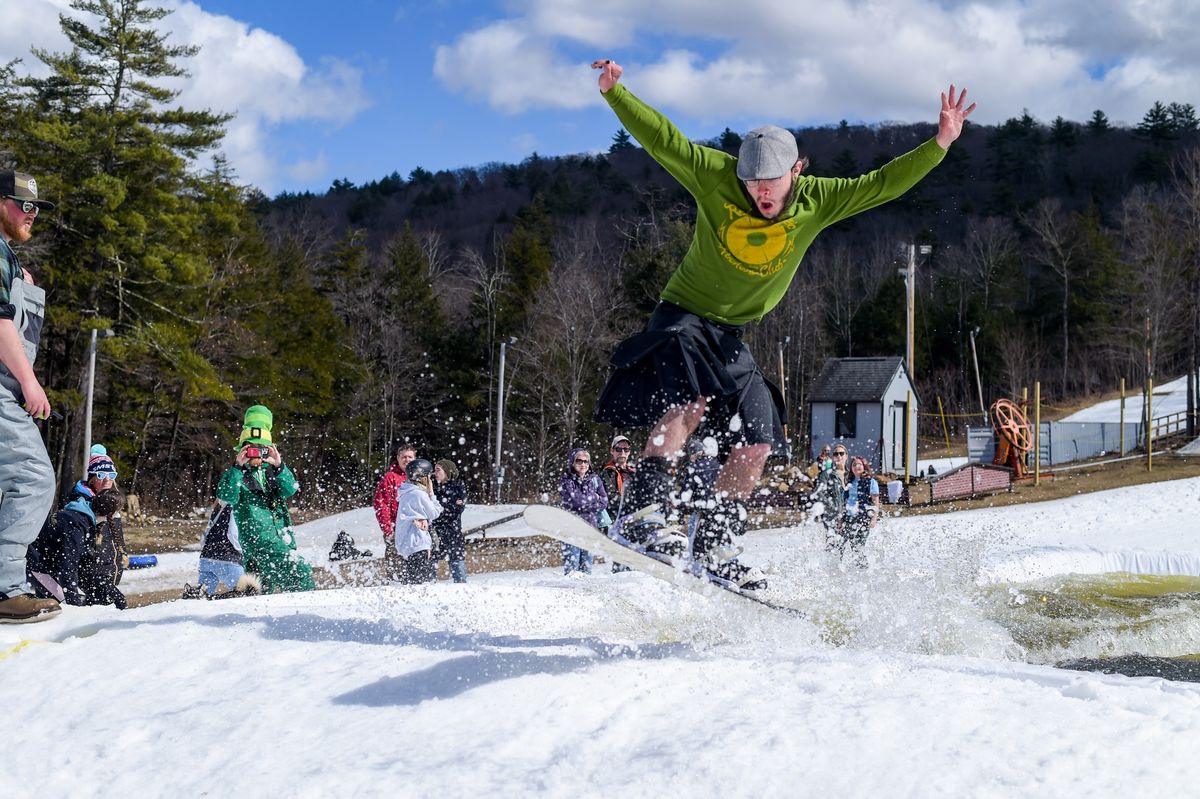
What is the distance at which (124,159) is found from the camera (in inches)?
1247

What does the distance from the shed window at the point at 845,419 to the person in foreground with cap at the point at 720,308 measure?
37.0 metres

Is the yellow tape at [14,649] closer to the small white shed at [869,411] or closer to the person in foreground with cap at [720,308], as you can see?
the person in foreground with cap at [720,308]

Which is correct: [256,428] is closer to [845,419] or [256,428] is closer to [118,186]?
[118,186]

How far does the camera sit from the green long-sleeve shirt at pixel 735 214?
4.09 meters

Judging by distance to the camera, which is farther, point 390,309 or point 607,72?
point 390,309

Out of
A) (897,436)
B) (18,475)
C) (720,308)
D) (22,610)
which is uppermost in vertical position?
(720,308)

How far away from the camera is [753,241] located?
4098 millimetres

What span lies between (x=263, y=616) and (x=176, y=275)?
104 ft

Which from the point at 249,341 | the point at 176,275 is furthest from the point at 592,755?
the point at 249,341

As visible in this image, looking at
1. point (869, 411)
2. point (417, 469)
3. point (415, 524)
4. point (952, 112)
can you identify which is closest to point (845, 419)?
point (869, 411)

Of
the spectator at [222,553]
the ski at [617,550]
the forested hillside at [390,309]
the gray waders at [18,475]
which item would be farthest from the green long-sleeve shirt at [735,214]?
the forested hillside at [390,309]

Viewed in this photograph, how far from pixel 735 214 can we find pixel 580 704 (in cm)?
222

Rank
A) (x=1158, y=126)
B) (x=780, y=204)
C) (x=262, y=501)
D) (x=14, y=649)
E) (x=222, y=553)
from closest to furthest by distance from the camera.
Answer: (x=14, y=649), (x=780, y=204), (x=262, y=501), (x=222, y=553), (x=1158, y=126)

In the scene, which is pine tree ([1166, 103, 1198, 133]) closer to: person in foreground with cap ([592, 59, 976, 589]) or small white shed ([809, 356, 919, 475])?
small white shed ([809, 356, 919, 475])
